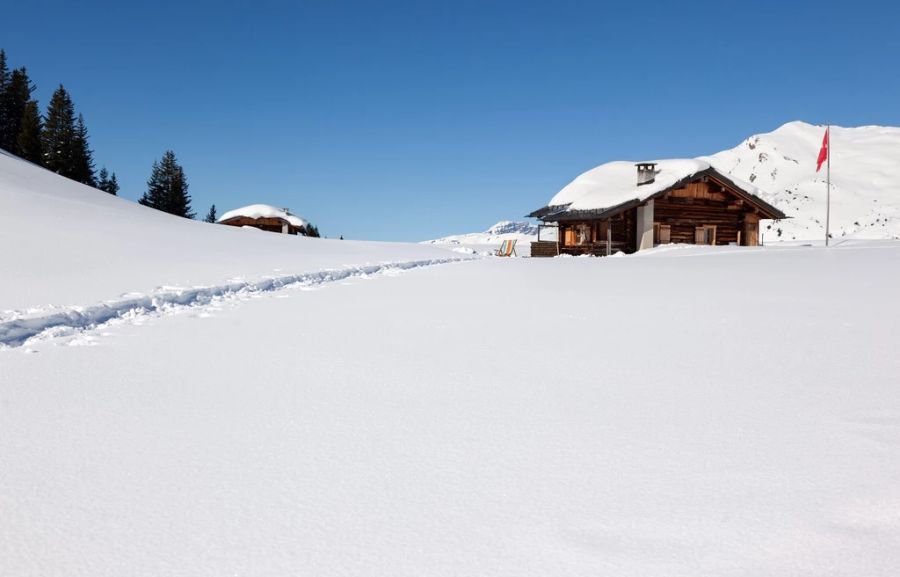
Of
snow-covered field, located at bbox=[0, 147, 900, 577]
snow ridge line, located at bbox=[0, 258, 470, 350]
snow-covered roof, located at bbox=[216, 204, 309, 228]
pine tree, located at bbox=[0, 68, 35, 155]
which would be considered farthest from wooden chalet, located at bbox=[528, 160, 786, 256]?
pine tree, located at bbox=[0, 68, 35, 155]

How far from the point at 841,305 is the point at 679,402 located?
4878 millimetres

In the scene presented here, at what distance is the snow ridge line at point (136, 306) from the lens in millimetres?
4785

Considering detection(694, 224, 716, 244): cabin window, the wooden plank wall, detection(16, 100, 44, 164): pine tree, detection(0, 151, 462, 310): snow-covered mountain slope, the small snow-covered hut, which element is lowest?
detection(0, 151, 462, 310): snow-covered mountain slope

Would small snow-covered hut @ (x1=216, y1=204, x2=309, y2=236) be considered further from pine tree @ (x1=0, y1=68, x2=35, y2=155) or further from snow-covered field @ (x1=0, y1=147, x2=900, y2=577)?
snow-covered field @ (x1=0, y1=147, x2=900, y2=577)

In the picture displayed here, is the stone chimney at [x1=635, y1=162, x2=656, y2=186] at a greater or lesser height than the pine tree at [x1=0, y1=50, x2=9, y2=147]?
lesser

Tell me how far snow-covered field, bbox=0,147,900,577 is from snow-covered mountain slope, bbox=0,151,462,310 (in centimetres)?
130

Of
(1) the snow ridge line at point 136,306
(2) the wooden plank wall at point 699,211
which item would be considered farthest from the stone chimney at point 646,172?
(1) the snow ridge line at point 136,306

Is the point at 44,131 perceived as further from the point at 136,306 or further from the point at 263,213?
the point at 136,306

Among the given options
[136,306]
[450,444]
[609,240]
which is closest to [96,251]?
[136,306]

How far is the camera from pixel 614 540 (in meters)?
1.71

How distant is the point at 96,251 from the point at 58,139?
4659 centimetres

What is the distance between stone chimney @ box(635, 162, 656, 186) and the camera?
30.4 metres

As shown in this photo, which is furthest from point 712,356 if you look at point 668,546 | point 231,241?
point 231,241

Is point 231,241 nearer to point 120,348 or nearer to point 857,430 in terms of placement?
point 120,348
